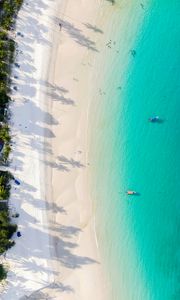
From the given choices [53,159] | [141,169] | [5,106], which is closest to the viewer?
[5,106]

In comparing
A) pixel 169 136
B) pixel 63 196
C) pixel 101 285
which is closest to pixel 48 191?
pixel 63 196

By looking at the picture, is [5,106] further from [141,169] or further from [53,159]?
[141,169]

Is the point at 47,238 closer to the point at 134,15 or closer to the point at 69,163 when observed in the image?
the point at 69,163

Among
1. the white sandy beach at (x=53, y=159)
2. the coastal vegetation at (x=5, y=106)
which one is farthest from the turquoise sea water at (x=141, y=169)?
the coastal vegetation at (x=5, y=106)

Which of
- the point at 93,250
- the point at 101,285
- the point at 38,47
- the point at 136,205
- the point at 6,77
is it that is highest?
the point at 38,47

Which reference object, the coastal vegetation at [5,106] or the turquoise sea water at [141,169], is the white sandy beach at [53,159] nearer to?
the coastal vegetation at [5,106]

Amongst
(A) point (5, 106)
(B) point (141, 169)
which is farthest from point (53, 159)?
(B) point (141, 169)

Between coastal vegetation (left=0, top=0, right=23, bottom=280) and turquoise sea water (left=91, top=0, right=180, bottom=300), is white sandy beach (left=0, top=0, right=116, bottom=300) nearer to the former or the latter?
coastal vegetation (left=0, top=0, right=23, bottom=280)
